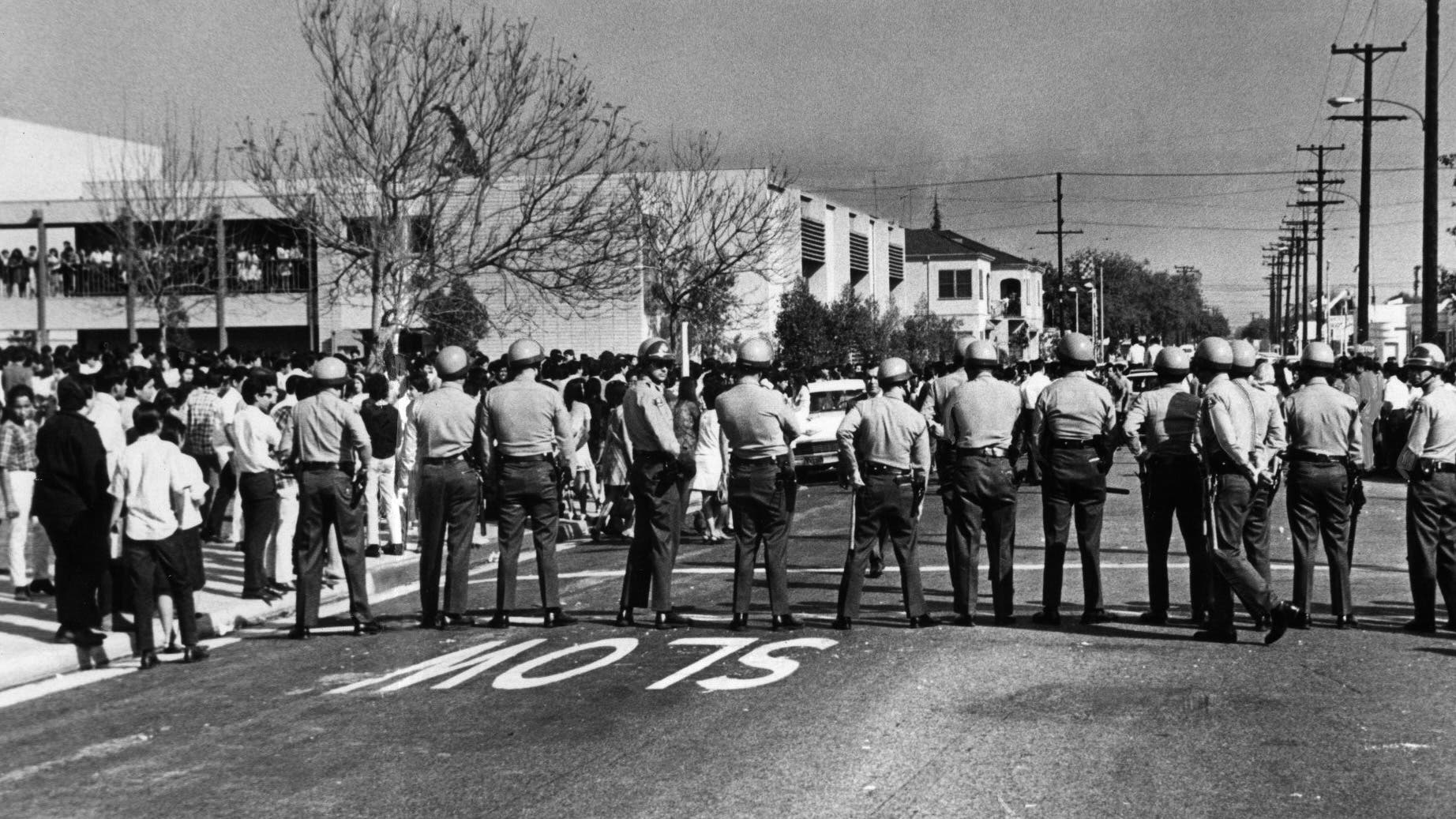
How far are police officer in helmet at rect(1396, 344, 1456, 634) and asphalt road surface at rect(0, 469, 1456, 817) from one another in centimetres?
29

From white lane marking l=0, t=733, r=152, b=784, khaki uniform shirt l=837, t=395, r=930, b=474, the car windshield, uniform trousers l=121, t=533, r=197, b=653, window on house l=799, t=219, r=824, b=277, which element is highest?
window on house l=799, t=219, r=824, b=277

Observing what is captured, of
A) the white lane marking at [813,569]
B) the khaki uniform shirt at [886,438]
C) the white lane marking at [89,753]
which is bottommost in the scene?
the white lane marking at [813,569]

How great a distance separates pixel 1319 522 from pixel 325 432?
7216mm

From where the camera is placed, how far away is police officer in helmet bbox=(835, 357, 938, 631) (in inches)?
432

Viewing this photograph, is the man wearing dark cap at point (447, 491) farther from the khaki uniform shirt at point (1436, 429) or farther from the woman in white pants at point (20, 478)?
the khaki uniform shirt at point (1436, 429)

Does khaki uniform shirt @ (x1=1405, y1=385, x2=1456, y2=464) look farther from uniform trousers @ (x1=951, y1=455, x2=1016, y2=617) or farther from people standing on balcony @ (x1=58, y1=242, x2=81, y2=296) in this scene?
people standing on balcony @ (x1=58, y1=242, x2=81, y2=296)

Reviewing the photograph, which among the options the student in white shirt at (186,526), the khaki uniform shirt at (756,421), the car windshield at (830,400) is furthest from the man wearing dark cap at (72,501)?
the car windshield at (830,400)

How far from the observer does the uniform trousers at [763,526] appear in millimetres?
11102

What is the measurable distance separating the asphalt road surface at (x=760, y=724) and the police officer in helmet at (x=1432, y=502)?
29cm

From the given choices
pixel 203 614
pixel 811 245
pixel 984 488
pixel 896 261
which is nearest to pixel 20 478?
pixel 203 614

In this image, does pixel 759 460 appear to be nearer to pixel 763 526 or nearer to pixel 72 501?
pixel 763 526

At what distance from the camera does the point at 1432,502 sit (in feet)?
35.4

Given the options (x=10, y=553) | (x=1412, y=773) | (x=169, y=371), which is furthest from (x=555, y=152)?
(x=1412, y=773)

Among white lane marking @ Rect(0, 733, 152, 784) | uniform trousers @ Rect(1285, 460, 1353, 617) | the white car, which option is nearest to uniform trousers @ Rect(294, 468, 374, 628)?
white lane marking @ Rect(0, 733, 152, 784)
